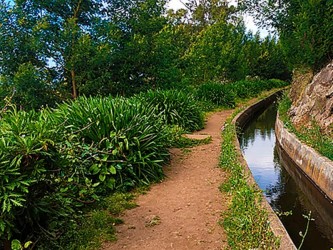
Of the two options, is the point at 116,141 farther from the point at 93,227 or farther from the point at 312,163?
the point at 312,163

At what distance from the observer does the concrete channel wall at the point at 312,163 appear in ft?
21.0

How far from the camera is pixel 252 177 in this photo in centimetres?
569

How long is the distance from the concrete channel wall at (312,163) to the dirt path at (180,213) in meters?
1.93

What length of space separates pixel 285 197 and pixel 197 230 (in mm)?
3494

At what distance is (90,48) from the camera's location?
10680 mm

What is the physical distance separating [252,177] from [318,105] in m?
5.20

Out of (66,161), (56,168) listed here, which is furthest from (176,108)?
(56,168)

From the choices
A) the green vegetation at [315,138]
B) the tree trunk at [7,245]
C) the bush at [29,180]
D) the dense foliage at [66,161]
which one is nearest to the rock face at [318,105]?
the green vegetation at [315,138]

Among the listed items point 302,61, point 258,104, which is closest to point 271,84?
point 258,104

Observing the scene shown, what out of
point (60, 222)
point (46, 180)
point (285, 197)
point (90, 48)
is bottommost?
point (285, 197)

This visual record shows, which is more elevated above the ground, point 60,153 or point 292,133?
point 60,153

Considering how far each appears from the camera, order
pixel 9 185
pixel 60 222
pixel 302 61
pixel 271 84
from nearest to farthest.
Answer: pixel 9 185 → pixel 60 222 → pixel 302 61 → pixel 271 84

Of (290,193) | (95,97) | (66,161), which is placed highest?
(95,97)

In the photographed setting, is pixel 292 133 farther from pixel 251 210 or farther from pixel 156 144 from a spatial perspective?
pixel 251 210
